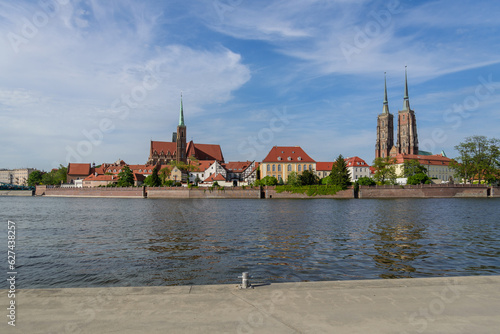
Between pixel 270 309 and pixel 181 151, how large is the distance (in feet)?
453

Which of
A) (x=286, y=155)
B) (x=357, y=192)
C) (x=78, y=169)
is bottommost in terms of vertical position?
(x=357, y=192)

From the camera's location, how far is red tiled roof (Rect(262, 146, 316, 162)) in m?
102

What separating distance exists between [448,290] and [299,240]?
13.5 metres

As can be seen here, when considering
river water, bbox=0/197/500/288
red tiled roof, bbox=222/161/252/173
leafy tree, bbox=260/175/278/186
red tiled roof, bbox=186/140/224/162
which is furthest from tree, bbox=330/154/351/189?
red tiled roof, bbox=186/140/224/162

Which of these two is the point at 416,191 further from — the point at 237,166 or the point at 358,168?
the point at 237,166

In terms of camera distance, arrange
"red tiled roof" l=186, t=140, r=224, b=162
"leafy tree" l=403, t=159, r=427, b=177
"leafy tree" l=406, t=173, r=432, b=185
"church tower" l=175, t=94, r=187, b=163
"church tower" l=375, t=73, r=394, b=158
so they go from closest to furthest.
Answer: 1. "leafy tree" l=406, t=173, r=432, b=185
2. "leafy tree" l=403, t=159, r=427, b=177
3. "church tower" l=175, t=94, r=187, b=163
4. "red tiled roof" l=186, t=140, r=224, b=162
5. "church tower" l=375, t=73, r=394, b=158

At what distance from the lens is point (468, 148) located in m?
92.1

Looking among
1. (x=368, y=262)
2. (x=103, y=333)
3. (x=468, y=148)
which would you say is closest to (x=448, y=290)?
(x=103, y=333)

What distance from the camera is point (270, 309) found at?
19.5 feet

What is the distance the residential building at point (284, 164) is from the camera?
102 meters

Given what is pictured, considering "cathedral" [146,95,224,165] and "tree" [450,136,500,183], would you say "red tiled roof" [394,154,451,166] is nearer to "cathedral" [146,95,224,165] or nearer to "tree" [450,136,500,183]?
"tree" [450,136,500,183]

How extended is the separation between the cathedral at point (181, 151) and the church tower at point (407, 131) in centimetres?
8502

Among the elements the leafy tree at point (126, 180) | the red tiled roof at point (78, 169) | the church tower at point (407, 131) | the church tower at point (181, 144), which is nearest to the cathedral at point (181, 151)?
the church tower at point (181, 144)

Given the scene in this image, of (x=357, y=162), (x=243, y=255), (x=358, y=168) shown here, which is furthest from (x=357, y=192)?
(x=243, y=255)
